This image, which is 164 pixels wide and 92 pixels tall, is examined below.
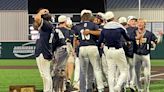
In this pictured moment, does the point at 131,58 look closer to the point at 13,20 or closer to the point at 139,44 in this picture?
the point at 139,44

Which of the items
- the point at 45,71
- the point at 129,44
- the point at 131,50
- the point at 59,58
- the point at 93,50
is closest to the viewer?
the point at 45,71

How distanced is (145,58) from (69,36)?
2.78 meters

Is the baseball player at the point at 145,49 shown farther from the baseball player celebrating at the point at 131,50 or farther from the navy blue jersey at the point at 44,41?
the navy blue jersey at the point at 44,41

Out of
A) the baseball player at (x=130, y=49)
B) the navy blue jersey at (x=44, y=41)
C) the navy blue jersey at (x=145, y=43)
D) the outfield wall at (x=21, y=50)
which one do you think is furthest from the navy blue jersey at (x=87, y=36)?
→ the outfield wall at (x=21, y=50)

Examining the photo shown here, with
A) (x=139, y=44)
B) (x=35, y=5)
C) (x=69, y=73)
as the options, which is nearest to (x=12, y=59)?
(x=35, y=5)

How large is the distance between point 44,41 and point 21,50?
86.0ft

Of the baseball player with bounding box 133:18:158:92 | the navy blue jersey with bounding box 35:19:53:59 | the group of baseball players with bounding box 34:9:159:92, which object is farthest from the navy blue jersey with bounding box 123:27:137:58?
the navy blue jersey with bounding box 35:19:53:59

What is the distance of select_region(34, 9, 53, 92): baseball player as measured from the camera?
12891 millimetres

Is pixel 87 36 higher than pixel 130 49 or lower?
higher

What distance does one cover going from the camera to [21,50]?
39.0 m

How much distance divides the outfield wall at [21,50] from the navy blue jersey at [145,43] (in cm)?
2436

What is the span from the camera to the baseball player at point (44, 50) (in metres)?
12.9

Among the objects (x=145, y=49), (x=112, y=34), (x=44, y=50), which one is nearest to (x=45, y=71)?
(x=44, y=50)

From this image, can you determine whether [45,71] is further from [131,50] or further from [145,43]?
[131,50]
